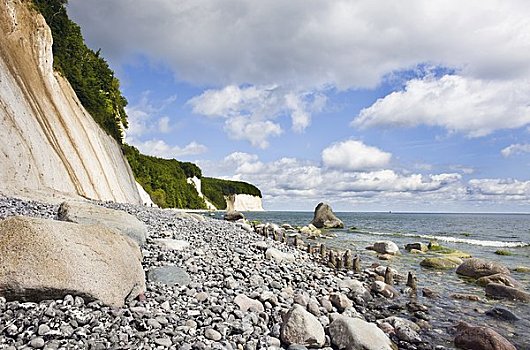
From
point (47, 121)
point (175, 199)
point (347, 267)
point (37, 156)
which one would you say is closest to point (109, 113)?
point (47, 121)

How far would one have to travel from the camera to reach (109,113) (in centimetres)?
3547

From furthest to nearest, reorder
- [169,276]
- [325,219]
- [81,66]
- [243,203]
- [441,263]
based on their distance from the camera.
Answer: [243,203] < [325,219] < [81,66] < [441,263] < [169,276]

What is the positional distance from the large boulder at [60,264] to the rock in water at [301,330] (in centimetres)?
264

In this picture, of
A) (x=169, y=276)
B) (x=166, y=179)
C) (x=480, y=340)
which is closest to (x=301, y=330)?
(x=169, y=276)

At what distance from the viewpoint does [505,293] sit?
41.2 ft

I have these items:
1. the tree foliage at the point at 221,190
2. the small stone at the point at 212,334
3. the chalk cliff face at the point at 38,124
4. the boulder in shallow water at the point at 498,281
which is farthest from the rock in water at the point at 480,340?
the tree foliage at the point at 221,190

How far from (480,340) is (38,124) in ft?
69.2

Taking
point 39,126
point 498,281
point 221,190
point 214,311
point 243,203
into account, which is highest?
point 221,190

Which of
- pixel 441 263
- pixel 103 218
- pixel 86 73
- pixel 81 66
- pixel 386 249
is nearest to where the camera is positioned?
pixel 103 218

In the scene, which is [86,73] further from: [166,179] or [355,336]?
[166,179]

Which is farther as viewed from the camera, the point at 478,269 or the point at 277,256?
the point at 478,269

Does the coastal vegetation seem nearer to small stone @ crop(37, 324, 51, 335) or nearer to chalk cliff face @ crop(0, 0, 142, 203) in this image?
chalk cliff face @ crop(0, 0, 142, 203)

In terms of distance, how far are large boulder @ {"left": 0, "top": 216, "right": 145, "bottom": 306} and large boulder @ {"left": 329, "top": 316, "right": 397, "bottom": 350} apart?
362cm

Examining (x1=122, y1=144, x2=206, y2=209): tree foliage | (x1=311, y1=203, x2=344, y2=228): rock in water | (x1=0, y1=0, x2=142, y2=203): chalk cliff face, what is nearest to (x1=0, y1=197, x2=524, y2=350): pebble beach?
(x1=0, y1=0, x2=142, y2=203): chalk cliff face
